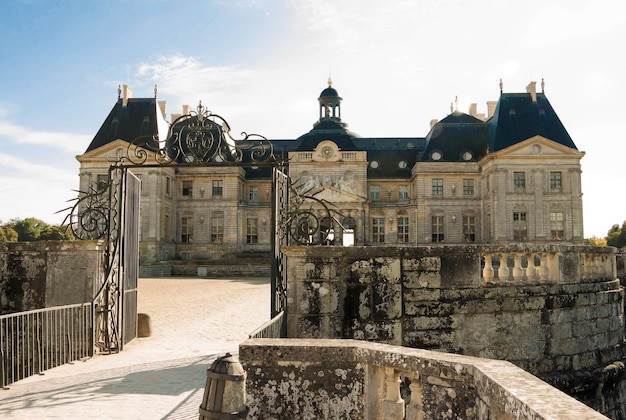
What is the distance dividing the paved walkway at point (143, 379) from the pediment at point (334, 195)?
82.5ft

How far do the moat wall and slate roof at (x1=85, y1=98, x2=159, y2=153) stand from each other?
33261 mm

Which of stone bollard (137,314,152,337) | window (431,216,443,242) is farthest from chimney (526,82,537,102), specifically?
stone bollard (137,314,152,337)

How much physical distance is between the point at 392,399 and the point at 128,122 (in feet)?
126

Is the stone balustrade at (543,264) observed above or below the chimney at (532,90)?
below

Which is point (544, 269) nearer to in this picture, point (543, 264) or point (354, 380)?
point (543, 264)

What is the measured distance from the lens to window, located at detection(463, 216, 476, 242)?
130ft

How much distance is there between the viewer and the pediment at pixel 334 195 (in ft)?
123

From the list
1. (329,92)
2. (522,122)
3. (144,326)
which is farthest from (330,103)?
(144,326)

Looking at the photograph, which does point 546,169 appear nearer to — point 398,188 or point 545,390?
point 398,188

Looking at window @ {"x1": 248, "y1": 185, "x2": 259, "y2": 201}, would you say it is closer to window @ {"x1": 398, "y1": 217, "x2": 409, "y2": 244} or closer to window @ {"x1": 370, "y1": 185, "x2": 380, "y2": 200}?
window @ {"x1": 370, "y1": 185, "x2": 380, "y2": 200}

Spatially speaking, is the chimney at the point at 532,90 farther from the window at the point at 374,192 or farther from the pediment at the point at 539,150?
the window at the point at 374,192

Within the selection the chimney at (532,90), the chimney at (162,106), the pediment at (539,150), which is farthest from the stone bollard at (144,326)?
the chimney at (532,90)

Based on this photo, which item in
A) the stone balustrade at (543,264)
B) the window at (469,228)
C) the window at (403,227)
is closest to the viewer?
the stone balustrade at (543,264)

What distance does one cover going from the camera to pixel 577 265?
340 inches
